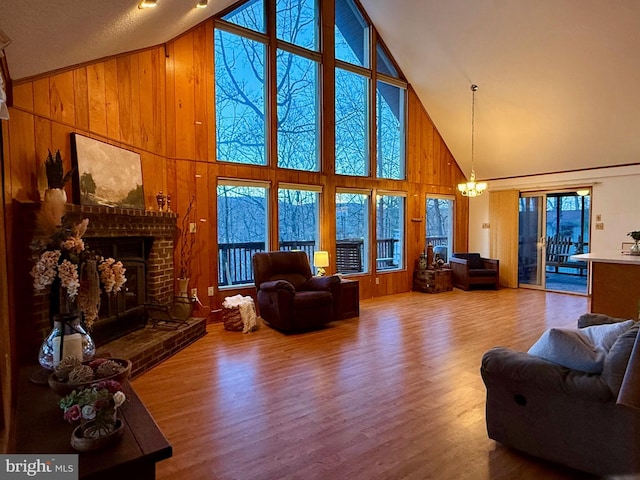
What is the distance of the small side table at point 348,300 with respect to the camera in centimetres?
541

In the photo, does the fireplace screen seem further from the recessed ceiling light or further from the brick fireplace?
the recessed ceiling light

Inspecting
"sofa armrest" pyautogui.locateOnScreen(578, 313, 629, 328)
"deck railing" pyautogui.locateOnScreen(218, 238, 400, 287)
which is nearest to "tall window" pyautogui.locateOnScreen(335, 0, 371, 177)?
"deck railing" pyautogui.locateOnScreen(218, 238, 400, 287)

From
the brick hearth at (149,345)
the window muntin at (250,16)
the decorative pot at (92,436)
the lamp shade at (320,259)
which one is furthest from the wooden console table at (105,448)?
the window muntin at (250,16)

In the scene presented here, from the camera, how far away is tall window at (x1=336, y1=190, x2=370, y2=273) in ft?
22.1

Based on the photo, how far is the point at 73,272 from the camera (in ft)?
6.77

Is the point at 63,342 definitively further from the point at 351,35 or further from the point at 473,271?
the point at 473,271

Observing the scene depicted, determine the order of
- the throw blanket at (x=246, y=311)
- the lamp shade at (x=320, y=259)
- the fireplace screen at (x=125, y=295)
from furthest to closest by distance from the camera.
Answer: the lamp shade at (x=320, y=259), the throw blanket at (x=246, y=311), the fireplace screen at (x=125, y=295)

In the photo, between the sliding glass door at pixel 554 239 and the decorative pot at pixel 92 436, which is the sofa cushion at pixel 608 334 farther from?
the sliding glass door at pixel 554 239

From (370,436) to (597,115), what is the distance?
6419mm

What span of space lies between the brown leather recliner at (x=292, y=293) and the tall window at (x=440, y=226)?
379 cm

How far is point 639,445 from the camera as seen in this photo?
1783 mm

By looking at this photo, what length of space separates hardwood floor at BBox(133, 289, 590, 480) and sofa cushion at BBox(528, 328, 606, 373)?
0.59 m

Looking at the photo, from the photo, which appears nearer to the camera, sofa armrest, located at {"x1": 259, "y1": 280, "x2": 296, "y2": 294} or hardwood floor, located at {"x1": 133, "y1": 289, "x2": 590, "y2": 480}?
hardwood floor, located at {"x1": 133, "y1": 289, "x2": 590, "y2": 480}

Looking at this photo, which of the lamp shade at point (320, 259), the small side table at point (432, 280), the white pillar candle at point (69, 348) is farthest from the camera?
the small side table at point (432, 280)
